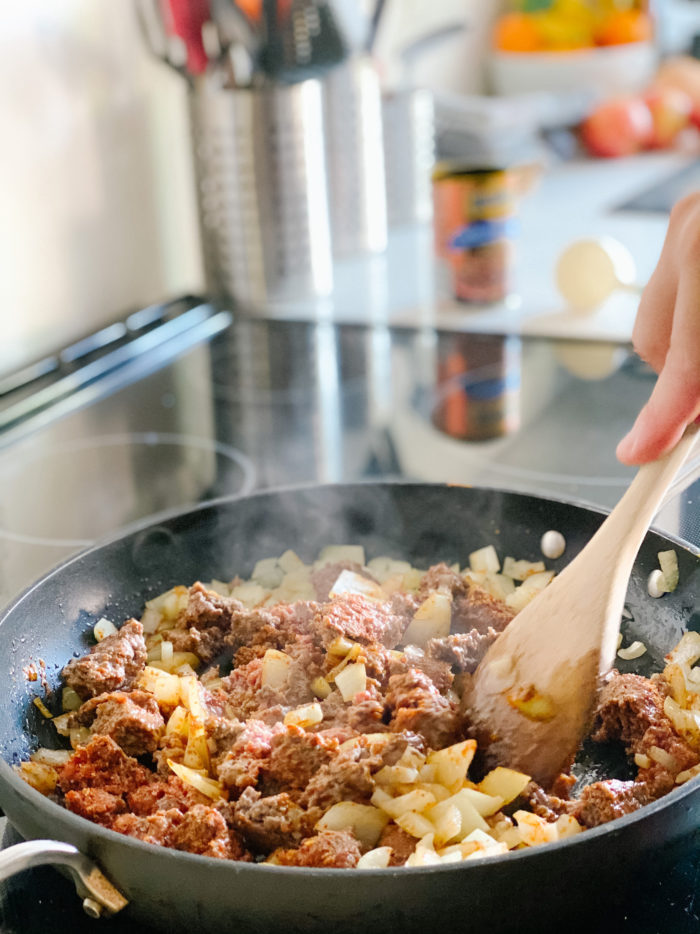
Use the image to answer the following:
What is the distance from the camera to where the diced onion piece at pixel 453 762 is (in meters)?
0.80

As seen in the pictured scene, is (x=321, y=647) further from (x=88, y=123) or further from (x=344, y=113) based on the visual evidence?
(x=344, y=113)

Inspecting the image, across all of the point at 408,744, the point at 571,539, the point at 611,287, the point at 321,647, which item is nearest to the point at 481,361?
the point at 611,287

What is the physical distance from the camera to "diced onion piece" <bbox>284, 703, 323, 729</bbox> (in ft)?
2.82

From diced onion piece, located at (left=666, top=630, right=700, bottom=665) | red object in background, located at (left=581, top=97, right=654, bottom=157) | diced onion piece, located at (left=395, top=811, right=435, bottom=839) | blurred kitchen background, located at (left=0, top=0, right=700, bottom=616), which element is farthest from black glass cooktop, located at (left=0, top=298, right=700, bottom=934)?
red object in background, located at (left=581, top=97, right=654, bottom=157)

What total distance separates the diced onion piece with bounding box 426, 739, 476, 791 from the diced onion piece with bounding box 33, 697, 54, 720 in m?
0.33

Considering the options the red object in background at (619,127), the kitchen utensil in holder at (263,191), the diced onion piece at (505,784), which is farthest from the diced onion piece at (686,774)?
the red object in background at (619,127)

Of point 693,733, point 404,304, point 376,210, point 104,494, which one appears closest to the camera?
point 693,733

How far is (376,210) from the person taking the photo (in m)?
2.15

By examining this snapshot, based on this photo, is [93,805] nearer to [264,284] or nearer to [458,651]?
[458,651]

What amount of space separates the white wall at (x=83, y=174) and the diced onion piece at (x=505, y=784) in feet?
3.68

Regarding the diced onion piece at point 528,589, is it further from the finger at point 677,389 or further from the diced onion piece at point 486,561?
the finger at point 677,389

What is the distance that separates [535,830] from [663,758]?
15 cm

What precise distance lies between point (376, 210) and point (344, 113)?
222 millimetres

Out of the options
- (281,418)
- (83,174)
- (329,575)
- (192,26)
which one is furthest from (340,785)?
(192,26)
